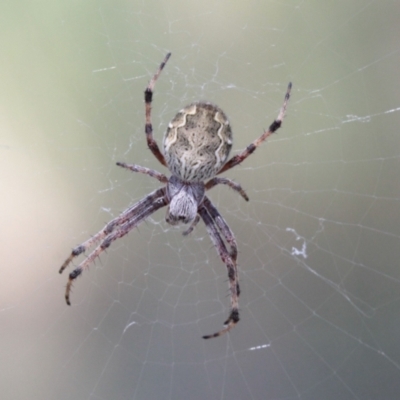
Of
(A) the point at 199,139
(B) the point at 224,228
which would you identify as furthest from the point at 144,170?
(B) the point at 224,228

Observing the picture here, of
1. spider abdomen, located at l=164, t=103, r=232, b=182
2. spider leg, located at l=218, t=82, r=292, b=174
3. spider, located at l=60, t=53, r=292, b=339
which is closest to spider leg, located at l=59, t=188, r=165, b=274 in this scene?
spider, located at l=60, t=53, r=292, b=339

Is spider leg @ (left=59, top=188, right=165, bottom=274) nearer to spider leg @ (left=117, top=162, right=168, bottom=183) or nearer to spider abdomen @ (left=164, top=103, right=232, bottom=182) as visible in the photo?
spider leg @ (left=117, top=162, right=168, bottom=183)

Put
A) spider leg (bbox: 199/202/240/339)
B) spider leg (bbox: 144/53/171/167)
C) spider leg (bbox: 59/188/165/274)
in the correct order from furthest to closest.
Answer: spider leg (bbox: 199/202/240/339)
spider leg (bbox: 59/188/165/274)
spider leg (bbox: 144/53/171/167)

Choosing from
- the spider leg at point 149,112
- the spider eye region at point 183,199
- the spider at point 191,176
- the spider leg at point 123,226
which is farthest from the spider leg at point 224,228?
the spider leg at point 149,112

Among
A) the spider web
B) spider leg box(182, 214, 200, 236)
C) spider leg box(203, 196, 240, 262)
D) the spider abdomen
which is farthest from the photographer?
the spider web

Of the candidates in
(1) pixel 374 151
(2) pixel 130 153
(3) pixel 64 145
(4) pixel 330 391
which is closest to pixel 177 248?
(2) pixel 130 153

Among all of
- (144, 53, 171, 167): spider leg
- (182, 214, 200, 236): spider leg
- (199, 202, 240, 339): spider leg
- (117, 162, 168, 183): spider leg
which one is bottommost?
(199, 202, 240, 339): spider leg

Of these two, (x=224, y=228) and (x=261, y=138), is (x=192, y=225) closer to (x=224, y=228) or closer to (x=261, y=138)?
(x=224, y=228)
